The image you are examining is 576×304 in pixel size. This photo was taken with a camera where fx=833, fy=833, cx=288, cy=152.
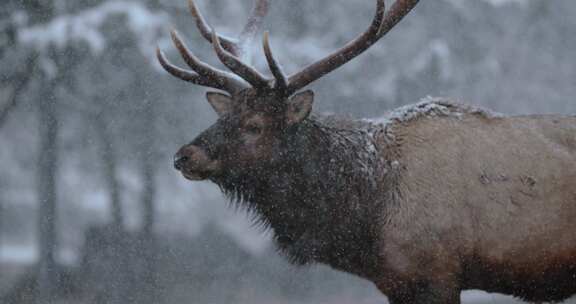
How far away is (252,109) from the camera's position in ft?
17.7

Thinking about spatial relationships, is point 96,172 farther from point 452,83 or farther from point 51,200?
point 452,83

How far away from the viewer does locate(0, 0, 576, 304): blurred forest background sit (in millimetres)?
11477

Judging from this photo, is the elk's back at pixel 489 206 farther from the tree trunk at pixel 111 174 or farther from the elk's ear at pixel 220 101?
the tree trunk at pixel 111 174

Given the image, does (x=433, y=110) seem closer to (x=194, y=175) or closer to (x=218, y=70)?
(x=218, y=70)

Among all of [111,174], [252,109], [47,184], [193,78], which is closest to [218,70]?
[193,78]

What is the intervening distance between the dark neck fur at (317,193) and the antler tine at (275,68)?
32 centimetres

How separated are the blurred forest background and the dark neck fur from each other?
5.07m

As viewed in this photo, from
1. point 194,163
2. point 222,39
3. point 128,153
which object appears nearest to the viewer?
point 194,163

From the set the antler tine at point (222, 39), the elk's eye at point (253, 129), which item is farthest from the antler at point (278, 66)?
the antler tine at point (222, 39)

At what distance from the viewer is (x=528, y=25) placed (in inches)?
676

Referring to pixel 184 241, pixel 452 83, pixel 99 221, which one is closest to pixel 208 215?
pixel 184 241

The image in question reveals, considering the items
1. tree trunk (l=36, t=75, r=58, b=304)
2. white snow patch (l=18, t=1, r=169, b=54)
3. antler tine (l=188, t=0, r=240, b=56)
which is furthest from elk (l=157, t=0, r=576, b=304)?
tree trunk (l=36, t=75, r=58, b=304)

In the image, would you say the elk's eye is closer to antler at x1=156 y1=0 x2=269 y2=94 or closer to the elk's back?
antler at x1=156 y1=0 x2=269 y2=94

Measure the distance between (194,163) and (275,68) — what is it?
31.0 inches
